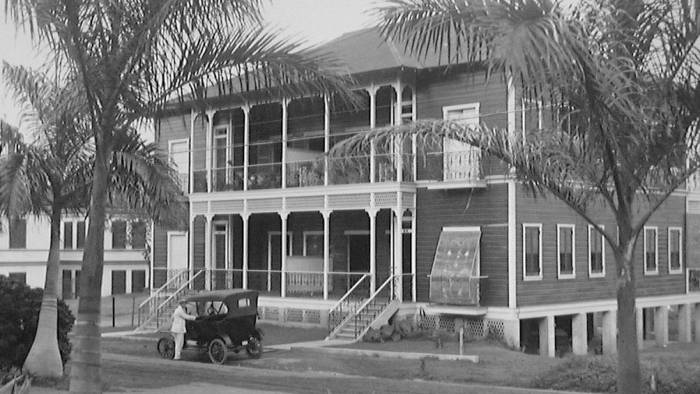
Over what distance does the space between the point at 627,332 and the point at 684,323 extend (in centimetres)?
2593

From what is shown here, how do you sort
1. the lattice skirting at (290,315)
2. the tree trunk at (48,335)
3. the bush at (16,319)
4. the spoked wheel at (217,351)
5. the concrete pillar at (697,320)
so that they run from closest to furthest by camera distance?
the tree trunk at (48,335) < the bush at (16,319) < the spoked wheel at (217,351) < the lattice skirting at (290,315) < the concrete pillar at (697,320)

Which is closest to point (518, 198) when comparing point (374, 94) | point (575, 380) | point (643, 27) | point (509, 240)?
point (509, 240)

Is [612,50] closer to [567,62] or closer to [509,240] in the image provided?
[567,62]

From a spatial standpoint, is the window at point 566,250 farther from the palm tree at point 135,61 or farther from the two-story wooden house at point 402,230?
the palm tree at point 135,61

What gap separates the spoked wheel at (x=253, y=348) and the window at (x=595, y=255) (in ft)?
39.0

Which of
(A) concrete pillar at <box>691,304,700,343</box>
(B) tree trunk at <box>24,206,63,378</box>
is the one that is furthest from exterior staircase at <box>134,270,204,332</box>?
(A) concrete pillar at <box>691,304,700,343</box>

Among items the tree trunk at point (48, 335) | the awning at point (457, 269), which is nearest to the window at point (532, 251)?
the awning at point (457, 269)

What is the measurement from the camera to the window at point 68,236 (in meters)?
58.2

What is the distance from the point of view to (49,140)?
15648mm

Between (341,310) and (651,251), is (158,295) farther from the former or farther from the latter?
(651,251)

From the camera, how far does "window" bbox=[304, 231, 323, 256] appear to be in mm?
32656

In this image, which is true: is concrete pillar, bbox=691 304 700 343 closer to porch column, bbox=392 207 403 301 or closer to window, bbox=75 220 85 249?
porch column, bbox=392 207 403 301

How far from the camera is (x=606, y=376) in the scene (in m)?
15.8

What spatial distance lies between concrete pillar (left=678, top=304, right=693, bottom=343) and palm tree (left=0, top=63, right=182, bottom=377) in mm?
23818
